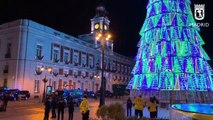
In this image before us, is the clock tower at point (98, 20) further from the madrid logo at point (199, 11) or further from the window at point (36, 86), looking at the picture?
the madrid logo at point (199, 11)

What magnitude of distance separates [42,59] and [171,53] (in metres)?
28.4

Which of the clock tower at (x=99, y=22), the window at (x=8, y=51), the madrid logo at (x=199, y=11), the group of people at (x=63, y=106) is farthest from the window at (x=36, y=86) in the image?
the clock tower at (x=99, y=22)

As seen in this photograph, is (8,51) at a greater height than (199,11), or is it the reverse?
(199,11)

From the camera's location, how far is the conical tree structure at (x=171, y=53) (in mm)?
24344

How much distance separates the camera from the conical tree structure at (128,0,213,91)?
79.9ft

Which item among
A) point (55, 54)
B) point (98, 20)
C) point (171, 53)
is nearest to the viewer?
point (171, 53)

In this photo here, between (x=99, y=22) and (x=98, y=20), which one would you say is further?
(x=98, y=20)

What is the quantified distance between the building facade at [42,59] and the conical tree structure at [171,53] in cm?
2122

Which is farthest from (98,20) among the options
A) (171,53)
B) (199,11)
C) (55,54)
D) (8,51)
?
(171,53)

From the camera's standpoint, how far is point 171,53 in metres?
25.0

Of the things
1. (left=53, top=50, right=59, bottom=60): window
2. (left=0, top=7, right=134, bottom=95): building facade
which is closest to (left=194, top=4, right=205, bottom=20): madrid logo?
(left=0, top=7, right=134, bottom=95): building facade

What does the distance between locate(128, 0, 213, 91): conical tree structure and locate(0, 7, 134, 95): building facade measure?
21216 millimetres

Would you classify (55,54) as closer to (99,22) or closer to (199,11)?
(99,22)

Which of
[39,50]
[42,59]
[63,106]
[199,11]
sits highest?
[199,11]
